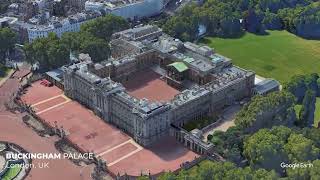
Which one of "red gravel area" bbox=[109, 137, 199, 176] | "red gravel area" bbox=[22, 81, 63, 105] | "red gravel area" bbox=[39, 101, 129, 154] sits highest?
"red gravel area" bbox=[109, 137, 199, 176]

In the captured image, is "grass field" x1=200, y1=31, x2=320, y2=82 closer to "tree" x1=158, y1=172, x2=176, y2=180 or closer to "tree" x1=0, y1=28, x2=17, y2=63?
"tree" x1=0, y1=28, x2=17, y2=63

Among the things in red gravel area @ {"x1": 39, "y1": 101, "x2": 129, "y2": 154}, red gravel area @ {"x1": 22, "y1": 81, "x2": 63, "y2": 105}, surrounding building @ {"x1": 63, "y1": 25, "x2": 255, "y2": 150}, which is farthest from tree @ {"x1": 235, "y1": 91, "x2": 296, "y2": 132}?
red gravel area @ {"x1": 22, "y1": 81, "x2": 63, "y2": 105}

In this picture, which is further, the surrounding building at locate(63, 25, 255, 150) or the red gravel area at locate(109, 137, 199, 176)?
the surrounding building at locate(63, 25, 255, 150)

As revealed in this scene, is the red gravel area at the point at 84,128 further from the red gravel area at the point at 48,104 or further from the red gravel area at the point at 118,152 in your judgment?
the red gravel area at the point at 48,104

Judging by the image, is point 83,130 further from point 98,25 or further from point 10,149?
point 98,25

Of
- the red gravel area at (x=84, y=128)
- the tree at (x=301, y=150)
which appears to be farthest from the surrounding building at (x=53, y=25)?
the tree at (x=301, y=150)

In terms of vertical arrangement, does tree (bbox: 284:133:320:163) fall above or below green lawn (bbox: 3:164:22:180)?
above
